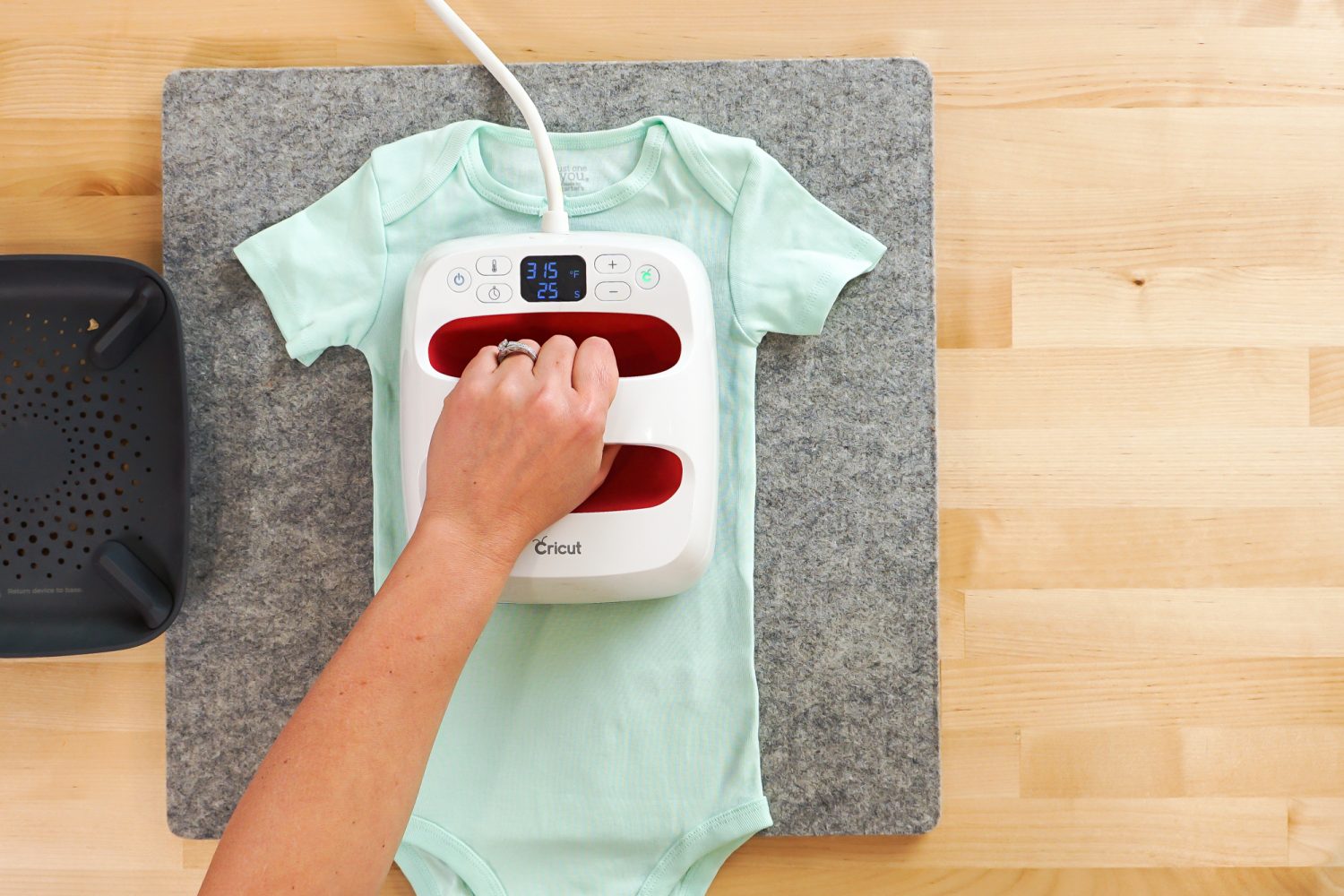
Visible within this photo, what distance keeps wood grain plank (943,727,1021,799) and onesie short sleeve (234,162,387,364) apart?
51 centimetres

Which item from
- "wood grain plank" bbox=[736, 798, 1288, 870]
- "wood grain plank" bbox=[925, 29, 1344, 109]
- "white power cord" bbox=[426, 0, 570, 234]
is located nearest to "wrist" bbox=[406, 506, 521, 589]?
"white power cord" bbox=[426, 0, 570, 234]

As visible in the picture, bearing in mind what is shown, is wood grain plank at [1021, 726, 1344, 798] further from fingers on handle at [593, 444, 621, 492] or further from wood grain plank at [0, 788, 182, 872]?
wood grain plank at [0, 788, 182, 872]

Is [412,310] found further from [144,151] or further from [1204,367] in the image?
[1204,367]

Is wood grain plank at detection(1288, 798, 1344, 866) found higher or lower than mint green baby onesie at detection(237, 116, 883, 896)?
lower

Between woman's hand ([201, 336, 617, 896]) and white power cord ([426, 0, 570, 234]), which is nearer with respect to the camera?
woman's hand ([201, 336, 617, 896])

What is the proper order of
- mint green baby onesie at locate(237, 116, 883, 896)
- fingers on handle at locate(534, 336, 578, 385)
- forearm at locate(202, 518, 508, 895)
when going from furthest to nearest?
1. mint green baby onesie at locate(237, 116, 883, 896)
2. fingers on handle at locate(534, 336, 578, 385)
3. forearm at locate(202, 518, 508, 895)

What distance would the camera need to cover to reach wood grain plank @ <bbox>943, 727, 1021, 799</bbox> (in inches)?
25.6

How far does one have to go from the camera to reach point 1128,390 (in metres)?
0.65

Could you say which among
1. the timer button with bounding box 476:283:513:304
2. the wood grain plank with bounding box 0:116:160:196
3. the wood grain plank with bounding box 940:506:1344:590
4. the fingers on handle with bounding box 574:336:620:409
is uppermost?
the wood grain plank with bounding box 0:116:160:196

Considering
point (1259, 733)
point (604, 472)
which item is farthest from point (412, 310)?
point (1259, 733)

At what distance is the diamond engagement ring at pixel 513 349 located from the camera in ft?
1.63

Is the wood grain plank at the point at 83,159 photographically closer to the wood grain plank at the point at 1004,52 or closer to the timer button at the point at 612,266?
A: the wood grain plank at the point at 1004,52

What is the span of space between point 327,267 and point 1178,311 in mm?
599

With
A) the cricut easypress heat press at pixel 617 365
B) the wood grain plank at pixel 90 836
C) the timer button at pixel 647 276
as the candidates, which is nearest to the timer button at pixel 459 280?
the cricut easypress heat press at pixel 617 365
